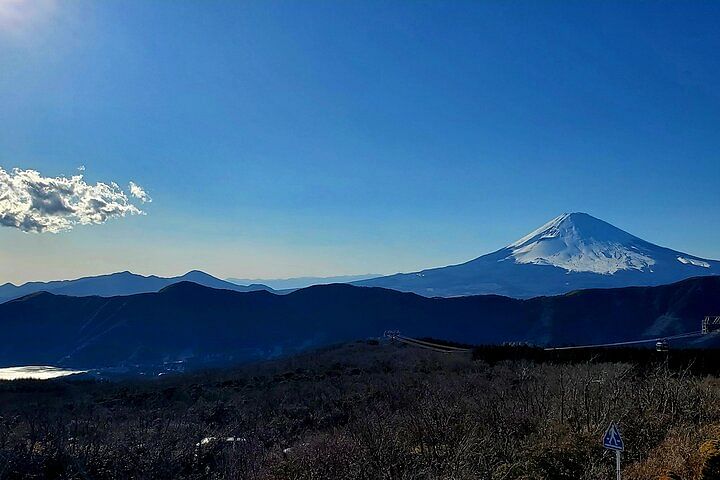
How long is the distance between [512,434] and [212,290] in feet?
411

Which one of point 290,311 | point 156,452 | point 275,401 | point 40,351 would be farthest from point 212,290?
point 156,452

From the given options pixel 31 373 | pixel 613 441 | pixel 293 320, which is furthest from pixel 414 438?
pixel 293 320

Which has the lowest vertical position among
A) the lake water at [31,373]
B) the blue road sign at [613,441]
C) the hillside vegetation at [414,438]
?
the lake water at [31,373]

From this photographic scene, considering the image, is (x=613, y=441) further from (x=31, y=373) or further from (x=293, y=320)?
(x=293, y=320)

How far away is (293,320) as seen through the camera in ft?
393

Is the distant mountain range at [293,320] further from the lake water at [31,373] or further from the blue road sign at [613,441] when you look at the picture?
the blue road sign at [613,441]

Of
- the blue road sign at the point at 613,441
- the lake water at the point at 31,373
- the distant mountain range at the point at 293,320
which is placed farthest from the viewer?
the distant mountain range at the point at 293,320

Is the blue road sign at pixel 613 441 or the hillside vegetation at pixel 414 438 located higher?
the blue road sign at pixel 613 441

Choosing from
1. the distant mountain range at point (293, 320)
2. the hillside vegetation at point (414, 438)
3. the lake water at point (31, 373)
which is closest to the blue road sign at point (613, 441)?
the hillside vegetation at point (414, 438)

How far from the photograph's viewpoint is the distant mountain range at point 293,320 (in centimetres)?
10150

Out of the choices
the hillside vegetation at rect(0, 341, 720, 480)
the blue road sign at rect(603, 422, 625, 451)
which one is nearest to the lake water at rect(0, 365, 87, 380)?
the hillside vegetation at rect(0, 341, 720, 480)

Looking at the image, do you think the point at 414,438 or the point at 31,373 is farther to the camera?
the point at 31,373

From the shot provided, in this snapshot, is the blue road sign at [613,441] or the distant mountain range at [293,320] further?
the distant mountain range at [293,320]

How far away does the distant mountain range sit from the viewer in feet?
333
